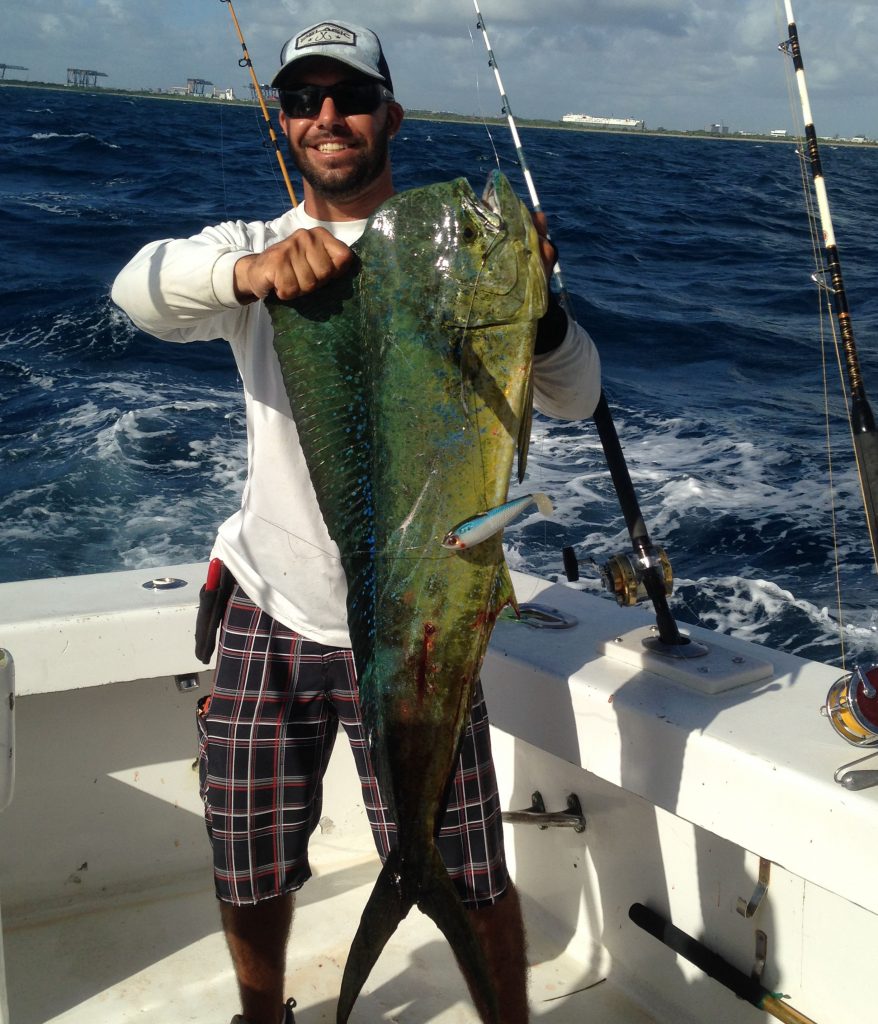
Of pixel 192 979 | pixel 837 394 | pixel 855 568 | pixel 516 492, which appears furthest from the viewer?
pixel 837 394

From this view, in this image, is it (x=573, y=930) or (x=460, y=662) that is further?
(x=573, y=930)

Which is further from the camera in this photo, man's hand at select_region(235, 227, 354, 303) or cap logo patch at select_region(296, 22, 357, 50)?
cap logo patch at select_region(296, 22, 357, 50)

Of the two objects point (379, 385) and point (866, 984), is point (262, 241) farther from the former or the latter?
point (866, 984)

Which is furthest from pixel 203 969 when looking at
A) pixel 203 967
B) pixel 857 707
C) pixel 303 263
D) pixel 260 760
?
pixel 303 263

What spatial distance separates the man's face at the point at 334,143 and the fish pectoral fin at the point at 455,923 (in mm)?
1142

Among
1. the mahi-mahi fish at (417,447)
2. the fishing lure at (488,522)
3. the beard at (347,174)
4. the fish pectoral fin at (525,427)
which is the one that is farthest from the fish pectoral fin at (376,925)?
the beard at (347,174)

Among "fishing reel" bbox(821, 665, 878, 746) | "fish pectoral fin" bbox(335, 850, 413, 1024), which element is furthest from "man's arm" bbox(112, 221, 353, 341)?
"fishing reel" bbox(821, 665, 878, 746)

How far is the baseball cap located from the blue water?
873 mm

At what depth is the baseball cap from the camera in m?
1.82

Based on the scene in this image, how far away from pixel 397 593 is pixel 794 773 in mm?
781

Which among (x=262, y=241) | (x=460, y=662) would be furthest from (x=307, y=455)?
(x=262, y=241)

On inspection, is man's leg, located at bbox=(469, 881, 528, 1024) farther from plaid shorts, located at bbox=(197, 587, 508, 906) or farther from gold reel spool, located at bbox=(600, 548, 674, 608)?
gold reel spool, located at bbox=(600, 548, 674, 608)

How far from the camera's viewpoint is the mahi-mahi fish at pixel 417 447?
1436mm

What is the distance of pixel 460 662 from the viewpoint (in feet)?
5.00
